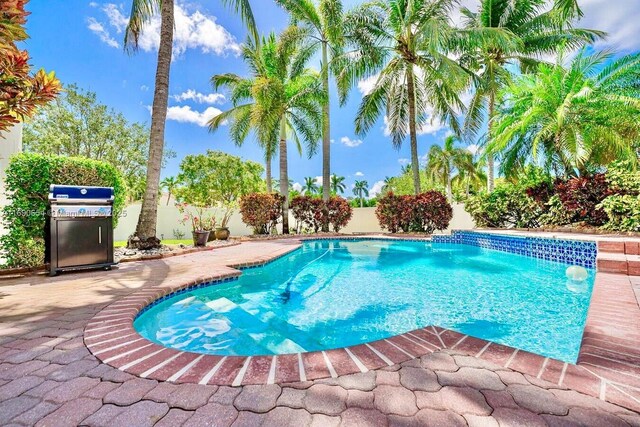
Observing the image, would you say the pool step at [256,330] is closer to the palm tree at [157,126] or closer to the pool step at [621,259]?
the palm tree at [157,126]

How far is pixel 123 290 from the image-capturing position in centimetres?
362

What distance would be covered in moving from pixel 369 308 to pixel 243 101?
14.0 metres

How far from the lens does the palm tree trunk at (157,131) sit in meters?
7.18

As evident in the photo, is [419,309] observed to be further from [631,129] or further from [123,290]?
[631,129]

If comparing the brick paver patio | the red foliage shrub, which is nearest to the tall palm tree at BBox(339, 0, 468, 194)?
the red foliage shrub

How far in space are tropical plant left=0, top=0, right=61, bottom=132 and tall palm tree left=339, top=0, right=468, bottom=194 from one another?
11.1 metres

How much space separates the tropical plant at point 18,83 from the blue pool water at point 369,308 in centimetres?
239

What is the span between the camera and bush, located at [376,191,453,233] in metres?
12.1

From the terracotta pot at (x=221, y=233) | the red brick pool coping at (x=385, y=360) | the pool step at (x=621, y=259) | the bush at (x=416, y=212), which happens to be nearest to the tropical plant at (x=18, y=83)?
the red brick pool coping at (x=385, y=360)

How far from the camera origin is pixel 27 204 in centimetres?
475

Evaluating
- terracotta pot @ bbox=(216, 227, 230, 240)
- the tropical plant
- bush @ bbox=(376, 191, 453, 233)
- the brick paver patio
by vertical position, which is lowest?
the brick paver patio

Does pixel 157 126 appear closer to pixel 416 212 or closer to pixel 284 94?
pixel 284 94

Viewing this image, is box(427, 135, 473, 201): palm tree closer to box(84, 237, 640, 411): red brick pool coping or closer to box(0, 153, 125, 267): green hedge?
box(84, 237, 640, 411): red brick pool coping

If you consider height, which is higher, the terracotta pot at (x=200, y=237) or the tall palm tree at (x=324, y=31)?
the tall palm tree at (x=324, y=31)
